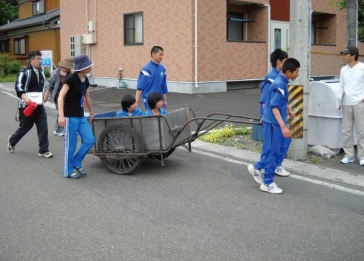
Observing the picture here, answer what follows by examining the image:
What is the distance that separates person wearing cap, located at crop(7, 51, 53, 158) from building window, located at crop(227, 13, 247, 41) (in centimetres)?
1198

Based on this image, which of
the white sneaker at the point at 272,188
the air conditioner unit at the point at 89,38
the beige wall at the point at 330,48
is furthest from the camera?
the air conditioner unit at the point at 89,38

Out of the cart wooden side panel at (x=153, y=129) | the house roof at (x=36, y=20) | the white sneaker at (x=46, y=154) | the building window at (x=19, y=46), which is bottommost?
the white sneaker at (x=46, y=154)

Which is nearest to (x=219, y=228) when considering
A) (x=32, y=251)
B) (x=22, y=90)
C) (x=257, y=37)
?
(x=32, y=251)

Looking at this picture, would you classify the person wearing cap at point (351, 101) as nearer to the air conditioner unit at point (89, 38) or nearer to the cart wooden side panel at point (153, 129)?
the cart wooden side panel at point (153, 129)

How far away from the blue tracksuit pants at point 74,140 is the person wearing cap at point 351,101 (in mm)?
4037

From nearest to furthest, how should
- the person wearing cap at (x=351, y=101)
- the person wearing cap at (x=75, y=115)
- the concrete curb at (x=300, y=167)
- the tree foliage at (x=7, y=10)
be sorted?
the person wearing cap at (x=75, y=115)
the concrete curb at (x=300, y=167)
the person wearing cap at (x=351, y=101)
the tree foliage at (x=7, y=10)

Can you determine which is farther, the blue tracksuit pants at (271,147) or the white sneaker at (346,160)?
the white sneaker at (346,160)

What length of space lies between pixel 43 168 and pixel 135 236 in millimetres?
3329

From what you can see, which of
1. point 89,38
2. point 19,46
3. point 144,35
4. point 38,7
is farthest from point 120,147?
point 19,46

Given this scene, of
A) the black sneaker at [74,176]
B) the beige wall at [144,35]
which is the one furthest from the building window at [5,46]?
the black sneaker at [74,176]

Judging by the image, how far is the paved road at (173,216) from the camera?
423cm

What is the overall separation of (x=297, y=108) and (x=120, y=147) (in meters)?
2.89

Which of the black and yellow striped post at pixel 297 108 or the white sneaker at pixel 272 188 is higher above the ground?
the black and yellow striped post at pixel 297 108

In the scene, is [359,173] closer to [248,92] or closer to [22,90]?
[22,90]
